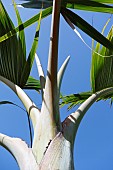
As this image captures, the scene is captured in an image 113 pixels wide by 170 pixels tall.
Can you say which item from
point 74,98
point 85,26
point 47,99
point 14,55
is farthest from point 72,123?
point 74,98

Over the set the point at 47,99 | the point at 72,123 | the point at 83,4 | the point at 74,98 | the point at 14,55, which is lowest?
the point at 74,98

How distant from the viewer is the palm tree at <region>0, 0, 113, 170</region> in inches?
48.2

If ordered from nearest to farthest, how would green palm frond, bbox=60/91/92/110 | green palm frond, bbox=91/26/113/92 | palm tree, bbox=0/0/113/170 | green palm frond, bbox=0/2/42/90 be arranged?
palm tree, bbox=0/0/113/170 → green palm frond, bbox=0/2/42/90 → green palm frond, bbox=91/26/113/92 → green palm frond, bbox=60/91/92/110

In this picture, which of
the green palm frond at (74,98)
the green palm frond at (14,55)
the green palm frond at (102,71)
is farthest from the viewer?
the green palm frond at (74,98)

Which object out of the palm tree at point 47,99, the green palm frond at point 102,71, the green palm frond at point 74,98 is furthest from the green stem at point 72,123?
the green palm frond at point 74,98

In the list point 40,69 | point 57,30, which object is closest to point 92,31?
point 57,30

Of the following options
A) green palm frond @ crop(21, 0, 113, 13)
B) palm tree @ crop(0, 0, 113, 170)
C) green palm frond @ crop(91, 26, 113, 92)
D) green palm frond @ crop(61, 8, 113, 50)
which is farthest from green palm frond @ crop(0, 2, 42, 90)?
green palm frond @ crop(91, 26, 113, 92)

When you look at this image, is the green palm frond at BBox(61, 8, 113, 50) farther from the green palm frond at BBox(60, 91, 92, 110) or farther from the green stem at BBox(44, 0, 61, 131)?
the green palm frond at BBox(60, 91, 92, 110)

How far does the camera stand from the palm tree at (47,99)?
122 cm

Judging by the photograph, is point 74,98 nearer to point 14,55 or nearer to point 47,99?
point 14,55

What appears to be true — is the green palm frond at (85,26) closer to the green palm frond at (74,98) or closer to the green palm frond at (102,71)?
the green palm frond at (102,71)

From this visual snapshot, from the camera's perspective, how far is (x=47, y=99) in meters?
1.35

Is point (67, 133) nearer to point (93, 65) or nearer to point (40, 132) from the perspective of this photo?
point (40, 132)

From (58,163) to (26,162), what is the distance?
0.14 meters
